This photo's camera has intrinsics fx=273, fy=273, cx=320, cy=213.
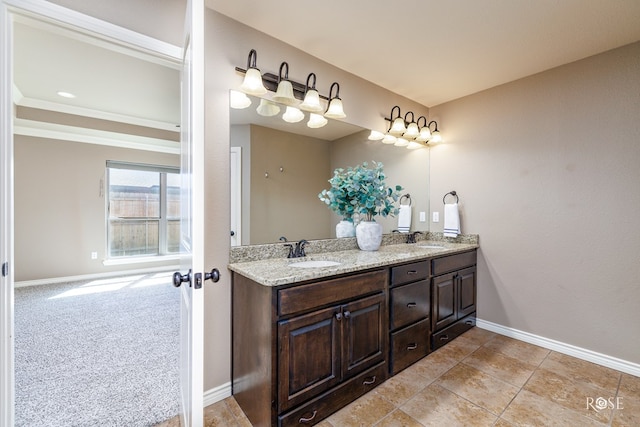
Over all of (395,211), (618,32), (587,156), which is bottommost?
(395,211)

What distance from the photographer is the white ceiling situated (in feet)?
5.42

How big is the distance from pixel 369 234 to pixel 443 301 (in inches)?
34.7

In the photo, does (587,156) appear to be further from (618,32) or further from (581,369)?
(581,369)

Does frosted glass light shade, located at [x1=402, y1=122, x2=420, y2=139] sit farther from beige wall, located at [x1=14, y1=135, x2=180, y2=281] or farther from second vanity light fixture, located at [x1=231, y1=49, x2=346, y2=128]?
beige wall, located at [x1=14, y1=135, x2=180, y2=281]

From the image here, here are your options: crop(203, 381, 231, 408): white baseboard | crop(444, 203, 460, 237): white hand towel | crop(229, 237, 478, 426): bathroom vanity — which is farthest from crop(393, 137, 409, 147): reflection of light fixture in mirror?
crop(203, 381, 231, 408): white baseboard

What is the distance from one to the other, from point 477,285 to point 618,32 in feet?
7.34

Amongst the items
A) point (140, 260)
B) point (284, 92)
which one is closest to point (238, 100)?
point (284, 92)

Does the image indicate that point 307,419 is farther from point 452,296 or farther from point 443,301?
point 452,296

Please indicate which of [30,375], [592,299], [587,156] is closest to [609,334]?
[592,299]

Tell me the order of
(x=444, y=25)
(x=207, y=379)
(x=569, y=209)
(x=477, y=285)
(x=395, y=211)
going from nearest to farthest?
(x=207, y=379)
(x=444, y=25)
(x=569, y=209)
(x=395, y=211)
(x=477, y=285)

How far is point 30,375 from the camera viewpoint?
193cm

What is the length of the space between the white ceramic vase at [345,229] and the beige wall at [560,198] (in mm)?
1365

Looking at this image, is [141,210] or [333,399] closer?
[333,399]

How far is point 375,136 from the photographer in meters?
2.65
